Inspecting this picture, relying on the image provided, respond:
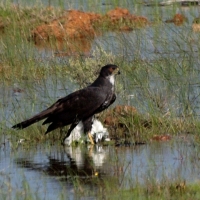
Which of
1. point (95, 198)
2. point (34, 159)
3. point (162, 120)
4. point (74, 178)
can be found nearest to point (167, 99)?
point (162, 120)

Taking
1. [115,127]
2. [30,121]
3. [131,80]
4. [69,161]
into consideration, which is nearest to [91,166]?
[69,161]

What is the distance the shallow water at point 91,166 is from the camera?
28.0 ft

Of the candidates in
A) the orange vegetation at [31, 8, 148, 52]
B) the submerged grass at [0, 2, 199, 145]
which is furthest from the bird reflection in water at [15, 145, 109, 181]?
the orange vegetation at [31, 8, 148, 52]

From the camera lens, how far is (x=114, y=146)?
10.6m

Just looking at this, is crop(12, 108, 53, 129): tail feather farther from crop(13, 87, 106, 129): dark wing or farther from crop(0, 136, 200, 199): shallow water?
crop(0, 136, 200, 199): shallow water

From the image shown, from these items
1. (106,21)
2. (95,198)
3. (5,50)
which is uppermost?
(106,21)

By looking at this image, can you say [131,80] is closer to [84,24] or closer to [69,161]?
[69,161]

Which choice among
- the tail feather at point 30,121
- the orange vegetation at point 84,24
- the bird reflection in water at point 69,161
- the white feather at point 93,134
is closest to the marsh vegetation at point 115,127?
the bird reflection in water at point 69,161

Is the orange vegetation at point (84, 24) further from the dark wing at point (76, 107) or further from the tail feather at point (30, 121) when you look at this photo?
the tail feather at point (30, 121)

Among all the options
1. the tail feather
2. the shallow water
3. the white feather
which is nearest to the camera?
the shallow water

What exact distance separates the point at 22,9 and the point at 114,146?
10.9 meters

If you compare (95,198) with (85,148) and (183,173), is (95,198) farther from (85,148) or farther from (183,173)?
(85,148)

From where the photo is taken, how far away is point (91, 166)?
963cm

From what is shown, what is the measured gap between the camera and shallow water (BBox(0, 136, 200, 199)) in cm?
852
